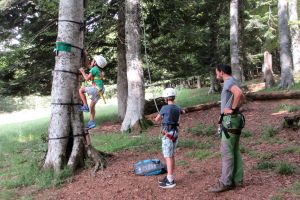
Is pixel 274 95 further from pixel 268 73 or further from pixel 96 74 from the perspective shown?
pixel 96 74

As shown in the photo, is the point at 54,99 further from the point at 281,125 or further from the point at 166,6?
the point at 166,6

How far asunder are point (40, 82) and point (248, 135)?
1052 centimetres

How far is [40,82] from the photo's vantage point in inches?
692

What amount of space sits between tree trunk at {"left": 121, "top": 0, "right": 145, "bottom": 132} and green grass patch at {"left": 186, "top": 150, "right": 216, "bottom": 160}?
517 cm

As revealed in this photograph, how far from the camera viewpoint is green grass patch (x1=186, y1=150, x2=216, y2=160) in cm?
867

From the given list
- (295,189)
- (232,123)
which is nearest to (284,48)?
(232,123)

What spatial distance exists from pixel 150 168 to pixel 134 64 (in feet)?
23.3

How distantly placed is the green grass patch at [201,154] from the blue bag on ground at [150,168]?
1248 mm

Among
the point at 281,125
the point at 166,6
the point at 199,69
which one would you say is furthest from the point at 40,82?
the point at 281,125

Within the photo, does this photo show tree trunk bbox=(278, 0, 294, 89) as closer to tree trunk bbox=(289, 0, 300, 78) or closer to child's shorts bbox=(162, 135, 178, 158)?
tree trunk bbox=(289, 0, 300, 78)

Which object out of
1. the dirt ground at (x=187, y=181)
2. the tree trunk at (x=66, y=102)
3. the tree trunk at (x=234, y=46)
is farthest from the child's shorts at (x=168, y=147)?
the tree trunk at (x=234, y=46)

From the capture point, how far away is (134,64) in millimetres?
14227

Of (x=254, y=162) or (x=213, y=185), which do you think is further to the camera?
(x=254, y=162)

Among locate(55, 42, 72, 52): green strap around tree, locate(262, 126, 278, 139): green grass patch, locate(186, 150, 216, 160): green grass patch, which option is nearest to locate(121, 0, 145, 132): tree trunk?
locate(262, 126, 278, 139): green grass patch
